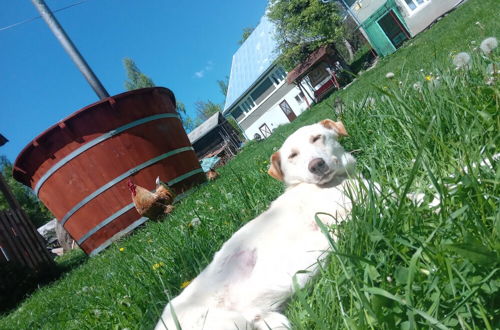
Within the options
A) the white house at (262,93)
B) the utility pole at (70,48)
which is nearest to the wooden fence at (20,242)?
the utility pole at (70,48)

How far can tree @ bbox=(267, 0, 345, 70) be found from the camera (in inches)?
1193

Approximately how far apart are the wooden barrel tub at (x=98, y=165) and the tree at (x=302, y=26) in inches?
997

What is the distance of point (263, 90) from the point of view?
1692 inches

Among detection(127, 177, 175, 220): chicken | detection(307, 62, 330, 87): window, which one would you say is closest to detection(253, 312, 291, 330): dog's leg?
detection(127, 177, 175, 220): chicken

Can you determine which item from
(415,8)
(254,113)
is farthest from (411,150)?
(254,113)

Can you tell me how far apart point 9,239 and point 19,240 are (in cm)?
32

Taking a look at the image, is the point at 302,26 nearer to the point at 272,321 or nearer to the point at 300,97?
the point at 300,97

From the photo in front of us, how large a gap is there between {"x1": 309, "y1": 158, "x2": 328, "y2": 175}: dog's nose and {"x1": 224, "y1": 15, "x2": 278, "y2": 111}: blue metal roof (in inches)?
1498

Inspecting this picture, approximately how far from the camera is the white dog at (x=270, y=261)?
1.63 metres

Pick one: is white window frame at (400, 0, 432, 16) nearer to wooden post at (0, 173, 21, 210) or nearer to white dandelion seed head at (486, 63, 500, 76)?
wooden post at (0, 173, 21, 210)

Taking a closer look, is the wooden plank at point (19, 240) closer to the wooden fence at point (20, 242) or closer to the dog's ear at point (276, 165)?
the wooden fence at point (20, 242)

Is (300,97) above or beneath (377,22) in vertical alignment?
beneath

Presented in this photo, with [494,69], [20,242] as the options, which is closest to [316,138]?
[494,69]

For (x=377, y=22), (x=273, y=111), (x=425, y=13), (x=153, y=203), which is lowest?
(x=153, y=203)
